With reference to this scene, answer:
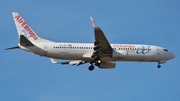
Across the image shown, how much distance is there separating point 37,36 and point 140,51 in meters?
15.3

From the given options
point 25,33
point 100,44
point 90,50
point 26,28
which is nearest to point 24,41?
point 25,33

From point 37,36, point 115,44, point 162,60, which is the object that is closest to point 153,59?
point 162,60

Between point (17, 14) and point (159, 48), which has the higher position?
point (17, 14)

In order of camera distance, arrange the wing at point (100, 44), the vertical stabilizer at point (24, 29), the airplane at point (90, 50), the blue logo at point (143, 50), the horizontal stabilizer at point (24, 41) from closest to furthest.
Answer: the wing at point (100, 44) < the horizontal stabilizer at point (24, 41) < the airplane at point (90, 50) < the vertical stabilizer at point (24, 29) < the blue logo at point (143, 50)

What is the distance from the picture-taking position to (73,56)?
72375 mm

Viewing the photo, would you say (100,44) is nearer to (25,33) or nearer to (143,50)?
(143,50)

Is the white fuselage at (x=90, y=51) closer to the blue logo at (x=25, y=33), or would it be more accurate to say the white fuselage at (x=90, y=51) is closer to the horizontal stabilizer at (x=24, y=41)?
the horizontal stabilizer at (x=24, y=41)

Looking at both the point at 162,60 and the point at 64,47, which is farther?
the point at 162,60

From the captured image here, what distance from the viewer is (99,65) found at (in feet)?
251

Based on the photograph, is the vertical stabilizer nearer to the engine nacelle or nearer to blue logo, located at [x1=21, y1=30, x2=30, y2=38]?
blue logo, located at [x1=21, y1=30, x2=30, y2=38]

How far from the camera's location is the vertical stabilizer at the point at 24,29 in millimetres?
73688

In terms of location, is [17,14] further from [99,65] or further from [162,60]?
[162,60]

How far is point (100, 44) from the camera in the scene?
71.3m

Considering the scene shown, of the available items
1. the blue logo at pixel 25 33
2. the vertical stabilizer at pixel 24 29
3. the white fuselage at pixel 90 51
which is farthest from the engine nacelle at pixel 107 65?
the blue logo at pixel 25 33
